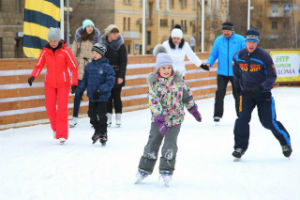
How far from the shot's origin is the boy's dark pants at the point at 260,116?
7730 mm

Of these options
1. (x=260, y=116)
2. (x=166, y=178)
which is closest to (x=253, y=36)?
(x=260, y=116)

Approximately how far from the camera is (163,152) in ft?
21.2

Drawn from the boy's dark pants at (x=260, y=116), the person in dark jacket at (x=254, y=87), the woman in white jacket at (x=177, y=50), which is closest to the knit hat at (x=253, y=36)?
the person in dark jacket at (x=254, y=87)

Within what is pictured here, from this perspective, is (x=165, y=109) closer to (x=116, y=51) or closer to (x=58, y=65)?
(x=58, y=65)

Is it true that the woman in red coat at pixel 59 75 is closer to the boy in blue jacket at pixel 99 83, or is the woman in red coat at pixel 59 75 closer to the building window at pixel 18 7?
the boy in blue jacket at pixel 99 83

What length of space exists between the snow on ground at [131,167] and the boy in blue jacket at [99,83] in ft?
0.83

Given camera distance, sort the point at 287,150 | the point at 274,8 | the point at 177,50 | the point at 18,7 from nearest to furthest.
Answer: the point at 287,150, the point at 177,50, the point at 18,7, the point at 274,8

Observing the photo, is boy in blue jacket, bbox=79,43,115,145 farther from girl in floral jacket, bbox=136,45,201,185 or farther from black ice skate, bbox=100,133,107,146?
girl in floral jacket, bbox=136,45,201,185

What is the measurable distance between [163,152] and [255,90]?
1.69m

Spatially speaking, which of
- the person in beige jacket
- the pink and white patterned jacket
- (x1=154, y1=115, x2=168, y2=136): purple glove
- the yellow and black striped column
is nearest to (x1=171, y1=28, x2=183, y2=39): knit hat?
the person in beige jacket

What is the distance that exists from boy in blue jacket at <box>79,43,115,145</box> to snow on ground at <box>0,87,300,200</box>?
0.83 ft

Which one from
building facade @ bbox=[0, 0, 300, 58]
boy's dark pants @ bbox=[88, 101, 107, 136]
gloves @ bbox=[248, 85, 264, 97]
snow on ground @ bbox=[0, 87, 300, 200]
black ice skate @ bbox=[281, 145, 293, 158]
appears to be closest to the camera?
snow on ground @ bbox=[0, 87, 300, 200]

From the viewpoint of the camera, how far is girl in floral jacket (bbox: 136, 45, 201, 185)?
6305 millimetres

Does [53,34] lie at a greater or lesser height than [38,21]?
lesser
